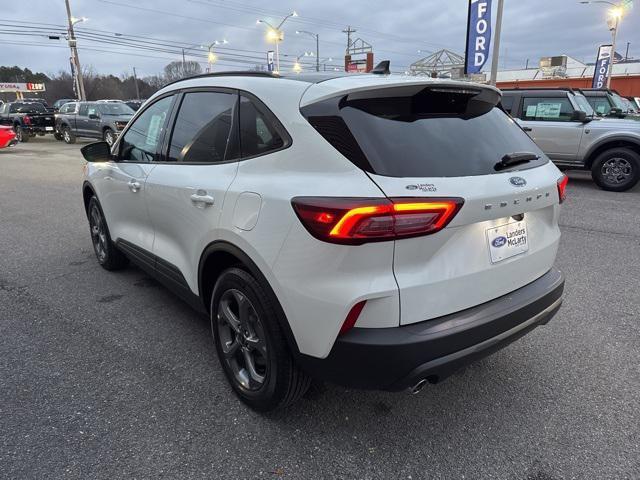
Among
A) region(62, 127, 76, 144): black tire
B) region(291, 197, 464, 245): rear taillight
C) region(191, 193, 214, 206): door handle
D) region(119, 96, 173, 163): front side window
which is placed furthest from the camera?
region(62, 127, 76, 144): black tire

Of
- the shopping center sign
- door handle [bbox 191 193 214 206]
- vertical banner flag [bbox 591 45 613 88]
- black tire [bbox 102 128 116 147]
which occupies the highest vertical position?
the shopping center sign

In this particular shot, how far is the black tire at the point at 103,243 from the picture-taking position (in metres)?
4.60

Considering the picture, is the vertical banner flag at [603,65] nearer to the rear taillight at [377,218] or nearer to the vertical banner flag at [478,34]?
the vertical banner flag at [478,34]

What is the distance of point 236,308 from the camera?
2.64 metres

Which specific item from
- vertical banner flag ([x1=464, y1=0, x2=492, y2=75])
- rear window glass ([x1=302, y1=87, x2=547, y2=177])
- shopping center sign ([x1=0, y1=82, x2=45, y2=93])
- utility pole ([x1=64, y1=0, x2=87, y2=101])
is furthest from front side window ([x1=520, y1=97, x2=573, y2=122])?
shopping center sign ([x1=0, y1=82, x2=45, y2=93])

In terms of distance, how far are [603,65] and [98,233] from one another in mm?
31782

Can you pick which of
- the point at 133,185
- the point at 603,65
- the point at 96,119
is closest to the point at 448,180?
the point at 133,185

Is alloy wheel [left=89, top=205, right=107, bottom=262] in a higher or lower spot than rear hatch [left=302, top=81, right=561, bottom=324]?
→ lower

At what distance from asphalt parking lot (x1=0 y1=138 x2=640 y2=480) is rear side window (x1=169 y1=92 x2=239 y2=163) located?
4.44ft

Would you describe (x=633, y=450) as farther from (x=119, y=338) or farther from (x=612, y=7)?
(x=612, y=7)

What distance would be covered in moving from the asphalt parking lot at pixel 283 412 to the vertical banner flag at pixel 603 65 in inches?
1164

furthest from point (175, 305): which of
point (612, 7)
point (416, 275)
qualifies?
point (612, 7)

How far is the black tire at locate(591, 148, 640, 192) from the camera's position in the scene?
29.9 feet

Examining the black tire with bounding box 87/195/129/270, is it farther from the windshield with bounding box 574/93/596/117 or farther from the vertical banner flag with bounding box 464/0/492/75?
the vertical banner flag with bounding box 464/0/492/75
